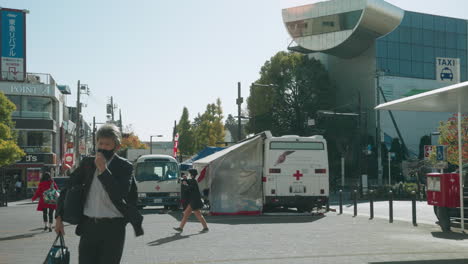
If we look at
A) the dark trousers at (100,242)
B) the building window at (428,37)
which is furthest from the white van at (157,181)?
the building window at (428,37)

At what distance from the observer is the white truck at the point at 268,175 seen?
66.1 feet

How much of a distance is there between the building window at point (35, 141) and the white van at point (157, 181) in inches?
1122

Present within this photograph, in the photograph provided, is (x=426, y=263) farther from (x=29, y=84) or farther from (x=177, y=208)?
(x=29, y=84)

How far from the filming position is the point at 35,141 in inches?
1998

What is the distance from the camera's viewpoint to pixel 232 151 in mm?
20562

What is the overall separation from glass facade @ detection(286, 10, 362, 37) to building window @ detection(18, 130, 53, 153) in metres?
28.2

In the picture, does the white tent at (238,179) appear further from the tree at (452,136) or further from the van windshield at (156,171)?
the tree at (452,136)

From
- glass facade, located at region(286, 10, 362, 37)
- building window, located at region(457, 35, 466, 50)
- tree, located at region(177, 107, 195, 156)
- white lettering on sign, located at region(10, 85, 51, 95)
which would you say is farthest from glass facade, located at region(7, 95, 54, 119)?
tree, located at region(177, 107, 195, 156)

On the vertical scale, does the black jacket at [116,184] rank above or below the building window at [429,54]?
below

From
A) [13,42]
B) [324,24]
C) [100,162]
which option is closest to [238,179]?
[13,42]

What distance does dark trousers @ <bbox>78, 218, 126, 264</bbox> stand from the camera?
4.74 m

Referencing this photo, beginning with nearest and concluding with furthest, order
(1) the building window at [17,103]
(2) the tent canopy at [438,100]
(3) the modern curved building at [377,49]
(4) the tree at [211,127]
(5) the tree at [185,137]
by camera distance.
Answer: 1. (2) the tent canopy at [438,100]
2. (1) the building window at [17,103]
3. (3) the modern curved building at [377,49]
4. (4) the tree at [211,127]
5. (5) the tree at [185,137]

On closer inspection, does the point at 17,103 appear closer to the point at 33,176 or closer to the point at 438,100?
the point at 33,176

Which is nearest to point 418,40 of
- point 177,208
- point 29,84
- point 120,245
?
point 29,84
